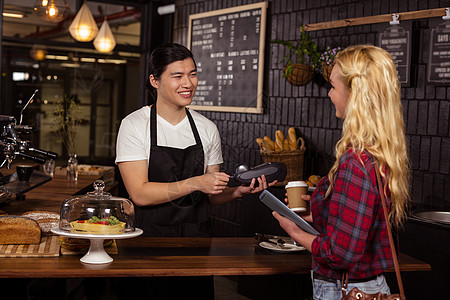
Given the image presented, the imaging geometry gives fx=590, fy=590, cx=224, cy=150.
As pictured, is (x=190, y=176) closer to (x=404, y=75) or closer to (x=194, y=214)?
(x=194, y=214)

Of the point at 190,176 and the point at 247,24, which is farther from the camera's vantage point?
the point at 247,24

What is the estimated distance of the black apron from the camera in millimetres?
2697

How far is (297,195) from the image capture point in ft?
7.27

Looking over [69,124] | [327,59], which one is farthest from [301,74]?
[69,124]

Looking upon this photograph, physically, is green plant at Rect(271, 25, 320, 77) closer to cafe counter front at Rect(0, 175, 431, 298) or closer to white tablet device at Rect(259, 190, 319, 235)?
cafe counter front at Rect(0, 175, 431, 298)

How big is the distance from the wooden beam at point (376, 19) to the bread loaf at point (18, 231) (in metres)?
2.99

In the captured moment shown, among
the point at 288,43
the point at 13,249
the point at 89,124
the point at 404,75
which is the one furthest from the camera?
the point at 89,124

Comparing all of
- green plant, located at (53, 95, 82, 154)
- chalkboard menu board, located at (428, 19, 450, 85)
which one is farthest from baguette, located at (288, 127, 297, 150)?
green plant, located at (53, 95, 82, 154)

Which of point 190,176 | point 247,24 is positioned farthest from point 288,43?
point 190,176

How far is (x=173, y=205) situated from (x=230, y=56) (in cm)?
360

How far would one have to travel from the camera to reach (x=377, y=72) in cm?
174

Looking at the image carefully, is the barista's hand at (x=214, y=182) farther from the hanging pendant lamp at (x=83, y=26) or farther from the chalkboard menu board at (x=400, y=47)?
the hanging pendant lamp at (x=83, y=26)

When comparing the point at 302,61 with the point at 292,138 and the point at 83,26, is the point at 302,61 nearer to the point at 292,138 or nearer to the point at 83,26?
the point at 292,138

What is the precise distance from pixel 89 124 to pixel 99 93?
0.40 metres
